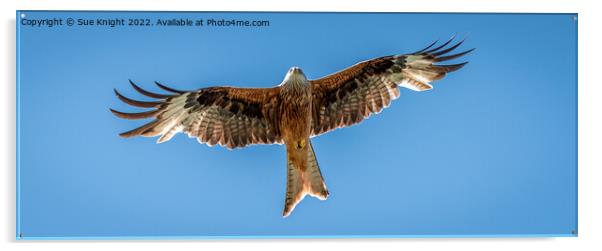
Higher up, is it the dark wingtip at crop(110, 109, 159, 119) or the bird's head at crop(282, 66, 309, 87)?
the bird's head at crop(282, 66, 309, 87)

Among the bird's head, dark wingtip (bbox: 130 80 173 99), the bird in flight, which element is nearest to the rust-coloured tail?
the bird in flight

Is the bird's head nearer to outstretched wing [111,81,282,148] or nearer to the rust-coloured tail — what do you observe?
outstretched wing [111,81,282,148]

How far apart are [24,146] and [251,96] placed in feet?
4.41

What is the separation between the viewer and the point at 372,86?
394 cm

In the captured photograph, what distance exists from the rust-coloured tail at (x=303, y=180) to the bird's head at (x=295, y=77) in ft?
1.26

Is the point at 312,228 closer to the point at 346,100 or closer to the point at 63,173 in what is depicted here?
the point at 346,100

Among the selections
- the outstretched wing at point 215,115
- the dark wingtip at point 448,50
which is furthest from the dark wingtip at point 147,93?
the dark wingtip at point 448,50

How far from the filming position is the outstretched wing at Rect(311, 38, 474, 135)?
3.89 m

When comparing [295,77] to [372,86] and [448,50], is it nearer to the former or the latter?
[372,86]

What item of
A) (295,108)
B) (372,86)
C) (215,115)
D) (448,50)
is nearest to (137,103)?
(215,115)

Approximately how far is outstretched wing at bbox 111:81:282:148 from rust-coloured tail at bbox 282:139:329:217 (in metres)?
0.19

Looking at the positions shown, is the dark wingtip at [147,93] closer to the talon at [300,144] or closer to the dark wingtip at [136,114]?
the dark wingtip at [136,114]

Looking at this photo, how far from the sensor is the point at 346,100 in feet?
13.0

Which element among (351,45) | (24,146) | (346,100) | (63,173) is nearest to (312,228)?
(346,100)
